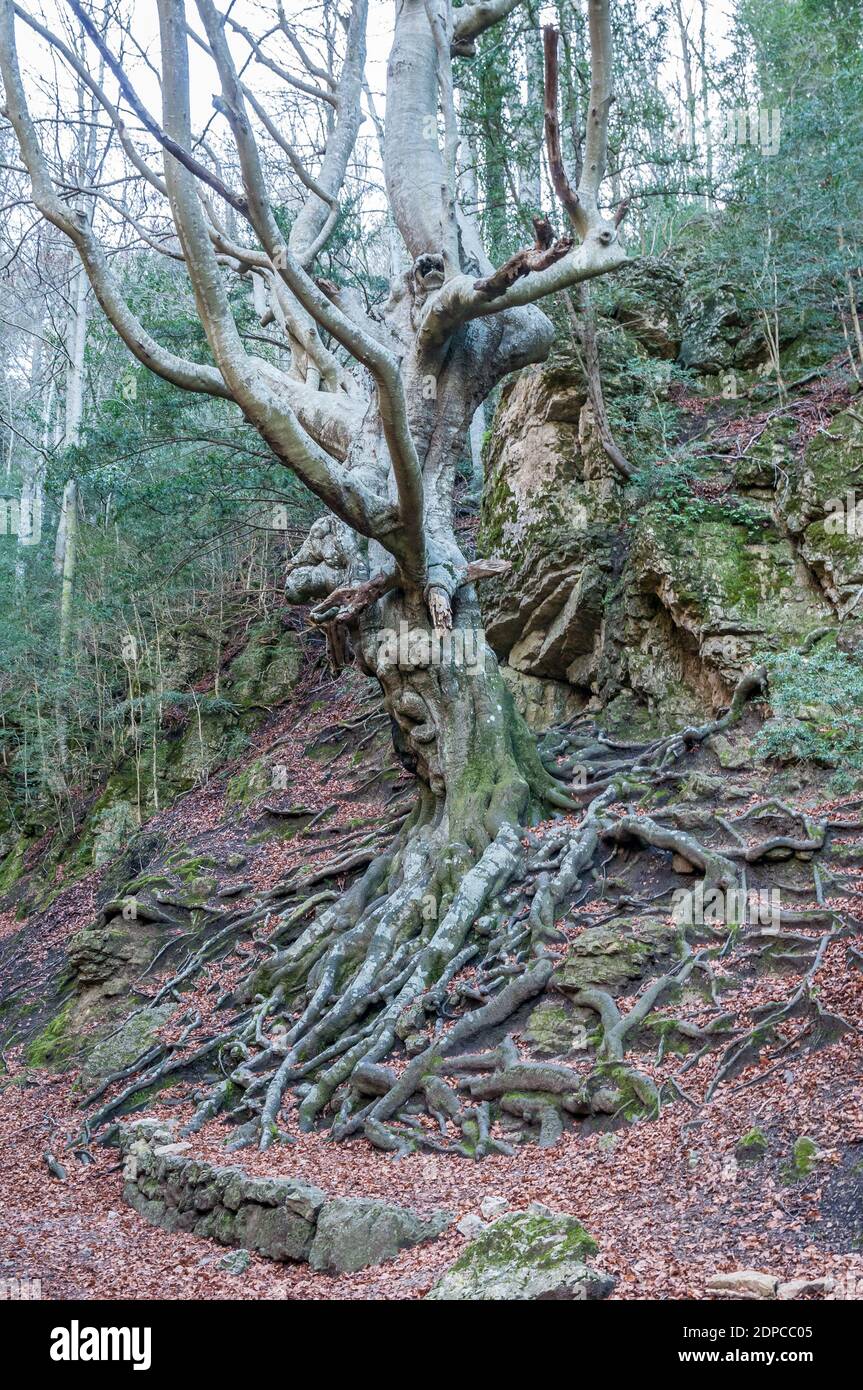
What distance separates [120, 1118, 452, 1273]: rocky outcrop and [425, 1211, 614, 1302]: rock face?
889mm

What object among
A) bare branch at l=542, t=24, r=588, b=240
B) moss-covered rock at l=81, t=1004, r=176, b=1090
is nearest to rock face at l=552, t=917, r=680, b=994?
moss-covered rock at l=81, t=1004, r=176, b=1090

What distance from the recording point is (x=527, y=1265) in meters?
3.68

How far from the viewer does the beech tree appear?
21.8 ft

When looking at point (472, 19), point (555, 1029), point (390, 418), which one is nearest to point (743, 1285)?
point (555, 1029)

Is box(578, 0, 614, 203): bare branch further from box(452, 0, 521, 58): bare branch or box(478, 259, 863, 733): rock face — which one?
box(478, 259, 863, 733): rock face

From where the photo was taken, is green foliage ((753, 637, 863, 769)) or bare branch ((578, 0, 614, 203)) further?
green foliage ((753, 637, 863, 769))

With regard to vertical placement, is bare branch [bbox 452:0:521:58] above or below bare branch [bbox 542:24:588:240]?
above

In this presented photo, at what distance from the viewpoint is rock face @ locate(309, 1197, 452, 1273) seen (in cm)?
466

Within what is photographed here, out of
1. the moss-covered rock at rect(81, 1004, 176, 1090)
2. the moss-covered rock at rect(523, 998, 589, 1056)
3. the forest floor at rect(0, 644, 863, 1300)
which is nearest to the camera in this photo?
the forest floor at rect(0, 644, 863, 1300)

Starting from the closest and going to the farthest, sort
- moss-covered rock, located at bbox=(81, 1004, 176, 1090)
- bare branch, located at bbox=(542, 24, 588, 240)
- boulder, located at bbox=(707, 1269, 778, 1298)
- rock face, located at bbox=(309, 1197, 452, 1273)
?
boulder, located at bbox=(707, 1269, 778, 1298), rock face, located at bbox=(309, 1197, 452, 1273), bare branch, located at bbox=(542, 24, 588, 240), moss-covered rock, located at bbox=(81, 1004, 176, 1090)

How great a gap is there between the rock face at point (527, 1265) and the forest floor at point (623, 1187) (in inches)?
7.2

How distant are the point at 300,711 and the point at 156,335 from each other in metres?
6.05

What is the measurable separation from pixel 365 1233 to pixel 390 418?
5.03 m

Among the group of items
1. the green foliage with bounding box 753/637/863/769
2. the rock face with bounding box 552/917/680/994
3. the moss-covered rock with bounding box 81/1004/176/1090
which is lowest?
the moss-covered rock with bounding box 81/1004/176/1090
